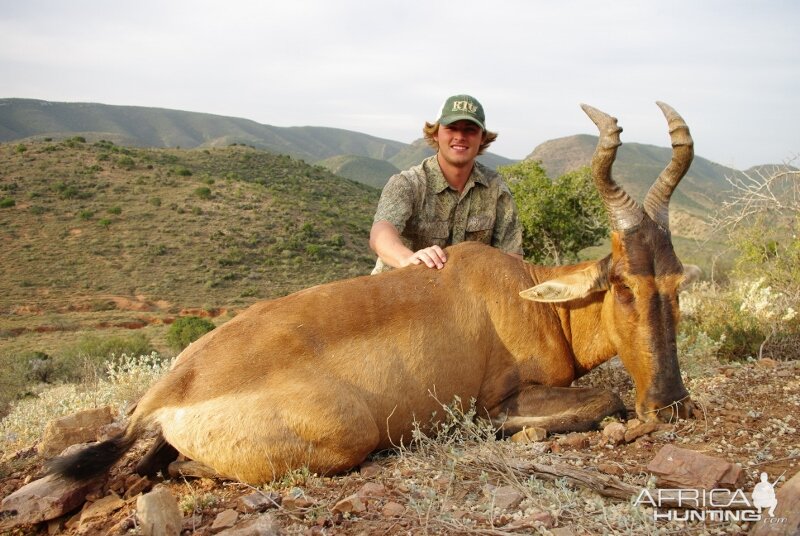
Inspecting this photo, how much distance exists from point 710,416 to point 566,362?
114 centimetres

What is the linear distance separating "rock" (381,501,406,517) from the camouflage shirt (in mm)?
3961

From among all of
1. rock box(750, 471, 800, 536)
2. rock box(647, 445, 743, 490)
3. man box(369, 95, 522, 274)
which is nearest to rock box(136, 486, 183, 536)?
rock box(647, 445, 743, 490)

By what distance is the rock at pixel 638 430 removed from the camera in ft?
14.6

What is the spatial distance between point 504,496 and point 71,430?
13.5ft

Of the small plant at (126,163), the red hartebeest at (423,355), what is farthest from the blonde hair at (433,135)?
the small plant at (126,163)

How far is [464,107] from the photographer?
270 inches

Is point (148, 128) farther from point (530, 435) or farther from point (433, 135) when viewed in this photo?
point (530, 435)

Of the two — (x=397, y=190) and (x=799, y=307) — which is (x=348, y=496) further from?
(x=799, y=307)

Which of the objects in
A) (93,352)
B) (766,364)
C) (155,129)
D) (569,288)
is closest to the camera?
(569,288)

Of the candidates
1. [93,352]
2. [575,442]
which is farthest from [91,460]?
[93,352]

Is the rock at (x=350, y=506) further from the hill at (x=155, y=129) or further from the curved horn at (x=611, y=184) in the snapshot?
the hill at (x=155, y=129)

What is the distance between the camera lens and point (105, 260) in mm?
35250

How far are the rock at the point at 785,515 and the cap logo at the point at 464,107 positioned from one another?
4.90 m

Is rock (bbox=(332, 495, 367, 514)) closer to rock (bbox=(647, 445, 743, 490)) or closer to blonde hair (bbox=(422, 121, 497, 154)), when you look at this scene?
rock (bbox=(647, 445, 743, 490))
